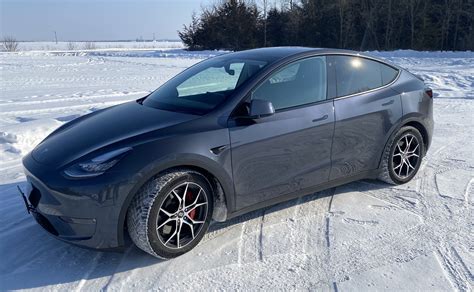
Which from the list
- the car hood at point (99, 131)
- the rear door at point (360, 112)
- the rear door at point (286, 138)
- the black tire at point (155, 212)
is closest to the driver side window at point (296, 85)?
the rear door at point (286, 138)

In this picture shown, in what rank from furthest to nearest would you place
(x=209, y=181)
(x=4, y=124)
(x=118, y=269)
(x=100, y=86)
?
(x=100, y=86)
(x=4, y=124)
(x=209, y=181)
(x=118, y=269)

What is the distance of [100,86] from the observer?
39.3 ft

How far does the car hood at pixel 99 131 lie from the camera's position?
3.00 metres

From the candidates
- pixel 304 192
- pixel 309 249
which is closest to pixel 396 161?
pixel 304 192

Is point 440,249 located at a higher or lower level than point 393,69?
lower

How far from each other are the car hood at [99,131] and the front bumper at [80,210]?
0.23 metres

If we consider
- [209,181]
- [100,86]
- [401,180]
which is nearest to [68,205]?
[209,181]

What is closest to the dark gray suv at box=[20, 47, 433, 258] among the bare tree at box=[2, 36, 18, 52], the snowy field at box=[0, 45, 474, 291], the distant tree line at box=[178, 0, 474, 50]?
the snowy field at box=[0, 45, 474, 291]

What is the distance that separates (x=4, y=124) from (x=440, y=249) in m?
6.93

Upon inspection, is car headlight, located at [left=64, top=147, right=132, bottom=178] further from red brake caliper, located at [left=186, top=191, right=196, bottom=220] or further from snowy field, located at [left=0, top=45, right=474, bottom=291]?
snowy field, located at [left=0, top=45, right=474, bottom=291]

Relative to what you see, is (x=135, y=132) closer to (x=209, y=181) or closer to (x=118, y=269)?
(x=209, y=181)

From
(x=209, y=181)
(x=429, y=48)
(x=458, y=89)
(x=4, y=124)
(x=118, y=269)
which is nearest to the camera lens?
(x=118, y=269)

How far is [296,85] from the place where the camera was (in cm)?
360

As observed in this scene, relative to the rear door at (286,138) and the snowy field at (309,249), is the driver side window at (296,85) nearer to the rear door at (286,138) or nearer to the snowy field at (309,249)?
the rear door at (286,138)
